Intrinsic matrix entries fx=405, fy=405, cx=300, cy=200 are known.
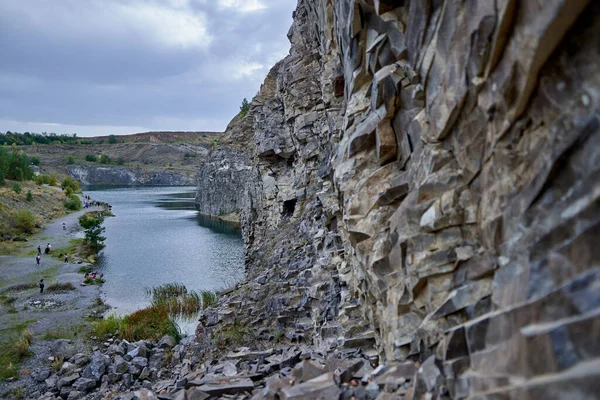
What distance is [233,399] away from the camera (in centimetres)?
918

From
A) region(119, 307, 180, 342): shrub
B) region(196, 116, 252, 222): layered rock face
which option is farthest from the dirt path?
region(196, 116, 252, 222): layered rock face

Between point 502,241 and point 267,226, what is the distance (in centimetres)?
3303

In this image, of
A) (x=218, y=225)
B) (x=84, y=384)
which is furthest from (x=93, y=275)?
(x=218, y=225)

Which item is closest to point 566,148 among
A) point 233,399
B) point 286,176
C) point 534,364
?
point 534,364

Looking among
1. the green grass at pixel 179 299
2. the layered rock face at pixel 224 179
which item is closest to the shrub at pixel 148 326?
the green grass at pixel 179 299

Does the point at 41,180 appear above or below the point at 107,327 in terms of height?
above

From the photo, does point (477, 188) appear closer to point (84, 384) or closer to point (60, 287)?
point (84, 384)

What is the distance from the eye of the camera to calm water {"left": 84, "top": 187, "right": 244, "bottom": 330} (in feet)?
126

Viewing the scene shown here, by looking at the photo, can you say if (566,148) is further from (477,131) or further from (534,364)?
(534,364)

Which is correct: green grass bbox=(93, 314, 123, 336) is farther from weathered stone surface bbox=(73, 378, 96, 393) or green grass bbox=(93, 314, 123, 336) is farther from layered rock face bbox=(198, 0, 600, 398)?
layered rock face bbox=(198, 0, 600, 398)

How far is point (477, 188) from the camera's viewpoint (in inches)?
242

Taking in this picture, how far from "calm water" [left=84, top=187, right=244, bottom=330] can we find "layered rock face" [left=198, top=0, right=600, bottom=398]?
29.1 m

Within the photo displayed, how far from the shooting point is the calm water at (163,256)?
3834cm

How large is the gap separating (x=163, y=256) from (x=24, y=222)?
1032 inches
